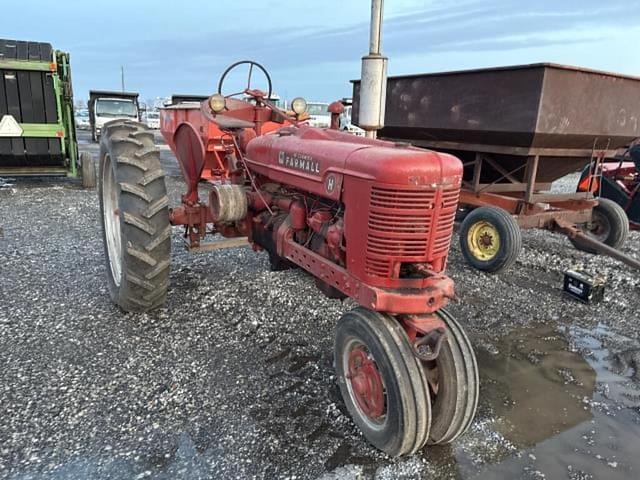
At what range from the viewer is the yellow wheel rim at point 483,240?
4.90m

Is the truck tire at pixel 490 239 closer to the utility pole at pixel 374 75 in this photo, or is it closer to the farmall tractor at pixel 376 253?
the utility pole at pixel 374 75

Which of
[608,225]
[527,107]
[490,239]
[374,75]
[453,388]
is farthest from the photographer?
[608,225]

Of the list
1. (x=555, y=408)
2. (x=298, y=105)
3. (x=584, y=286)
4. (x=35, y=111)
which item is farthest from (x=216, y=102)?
(x=35, y=111)

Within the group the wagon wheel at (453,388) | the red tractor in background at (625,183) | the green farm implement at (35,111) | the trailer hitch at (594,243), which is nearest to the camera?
the wagon wheel at (453,388)

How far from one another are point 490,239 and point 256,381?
3072 mm

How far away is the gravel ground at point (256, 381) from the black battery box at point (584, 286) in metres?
0.11

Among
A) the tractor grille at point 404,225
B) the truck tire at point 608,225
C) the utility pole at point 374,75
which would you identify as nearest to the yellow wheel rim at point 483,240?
the truck tire at point 608,225

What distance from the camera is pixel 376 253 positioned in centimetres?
225

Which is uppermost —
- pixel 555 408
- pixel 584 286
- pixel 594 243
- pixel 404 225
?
pixel 404 225

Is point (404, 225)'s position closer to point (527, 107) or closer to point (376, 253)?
point (376, 253)

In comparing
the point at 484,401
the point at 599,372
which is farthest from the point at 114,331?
the point at 599,372

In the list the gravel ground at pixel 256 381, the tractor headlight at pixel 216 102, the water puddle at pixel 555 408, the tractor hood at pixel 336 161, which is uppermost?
the tractor headlight at pixel 216 102

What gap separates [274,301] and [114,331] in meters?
1.21

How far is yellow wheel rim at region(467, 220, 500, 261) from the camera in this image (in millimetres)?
4904
